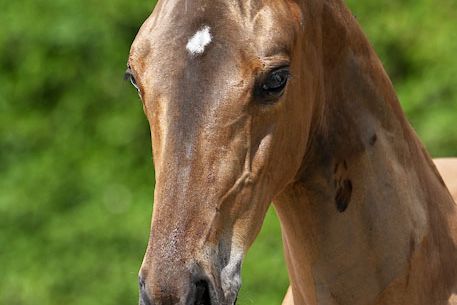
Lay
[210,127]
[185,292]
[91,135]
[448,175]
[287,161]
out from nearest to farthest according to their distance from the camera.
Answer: [185,292] < [210,127] < [287,161] < [448,175] < [91,135]

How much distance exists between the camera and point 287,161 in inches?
93.4

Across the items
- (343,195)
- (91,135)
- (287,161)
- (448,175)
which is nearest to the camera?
(287,161)

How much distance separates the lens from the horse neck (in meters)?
2.52

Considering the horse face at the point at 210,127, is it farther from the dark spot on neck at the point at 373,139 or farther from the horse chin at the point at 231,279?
the dark spot on neck at the point at 373,139

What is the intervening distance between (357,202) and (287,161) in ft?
0.90

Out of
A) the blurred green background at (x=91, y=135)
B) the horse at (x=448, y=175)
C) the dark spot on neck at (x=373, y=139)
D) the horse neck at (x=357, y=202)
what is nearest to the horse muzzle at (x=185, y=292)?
the horse neck at (x=357, y=202)

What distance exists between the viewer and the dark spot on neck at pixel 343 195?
2541 millimetres

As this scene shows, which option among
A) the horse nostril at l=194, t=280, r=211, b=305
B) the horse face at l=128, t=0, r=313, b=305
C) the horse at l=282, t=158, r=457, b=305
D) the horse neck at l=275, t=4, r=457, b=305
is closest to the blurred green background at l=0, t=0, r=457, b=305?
the horse at l=282, t=158, r=457, b=305

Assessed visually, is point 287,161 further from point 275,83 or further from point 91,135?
point 91,135

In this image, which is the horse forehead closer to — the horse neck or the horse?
the horse neck

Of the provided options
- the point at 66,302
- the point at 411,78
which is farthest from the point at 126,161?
the point at 411,78

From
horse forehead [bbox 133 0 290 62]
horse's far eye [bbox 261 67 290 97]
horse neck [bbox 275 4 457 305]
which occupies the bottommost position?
horse neck [bbox 275 4 457 305]

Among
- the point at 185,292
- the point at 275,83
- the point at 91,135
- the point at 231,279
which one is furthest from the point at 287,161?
the point at 91,135

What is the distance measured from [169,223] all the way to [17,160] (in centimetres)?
444
